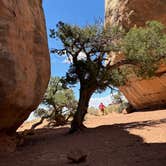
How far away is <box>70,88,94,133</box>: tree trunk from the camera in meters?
17.5

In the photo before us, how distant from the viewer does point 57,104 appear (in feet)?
88.5

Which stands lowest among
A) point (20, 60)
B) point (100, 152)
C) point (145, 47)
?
point (100, 152)

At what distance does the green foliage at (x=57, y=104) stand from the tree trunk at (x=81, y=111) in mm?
7923

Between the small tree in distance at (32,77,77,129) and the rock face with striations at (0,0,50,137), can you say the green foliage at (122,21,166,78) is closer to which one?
the rock face with striations at (0,0,50,137)

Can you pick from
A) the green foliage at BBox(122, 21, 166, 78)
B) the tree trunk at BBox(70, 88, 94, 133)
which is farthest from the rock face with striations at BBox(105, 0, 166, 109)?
the tree trunk at BBox(70, 88, 94, 133)

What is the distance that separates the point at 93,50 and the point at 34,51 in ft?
22.1

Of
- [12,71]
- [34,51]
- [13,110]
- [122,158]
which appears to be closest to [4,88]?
[12,71]

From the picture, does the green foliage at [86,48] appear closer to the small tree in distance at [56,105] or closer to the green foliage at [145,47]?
the green foliage at [145,47]

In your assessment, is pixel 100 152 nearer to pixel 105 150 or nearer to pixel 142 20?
pixel 105 150

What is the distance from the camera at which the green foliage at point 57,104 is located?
26656 millimetres

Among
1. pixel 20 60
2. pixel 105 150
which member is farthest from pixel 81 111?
pixel 20 60

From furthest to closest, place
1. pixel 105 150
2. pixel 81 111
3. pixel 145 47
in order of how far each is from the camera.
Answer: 1. pixel 145 47
2. pixel 81 111
3. pixel 105 150

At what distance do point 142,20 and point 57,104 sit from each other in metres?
9.88

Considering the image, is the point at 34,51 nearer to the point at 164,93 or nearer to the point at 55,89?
the point at 55,89
